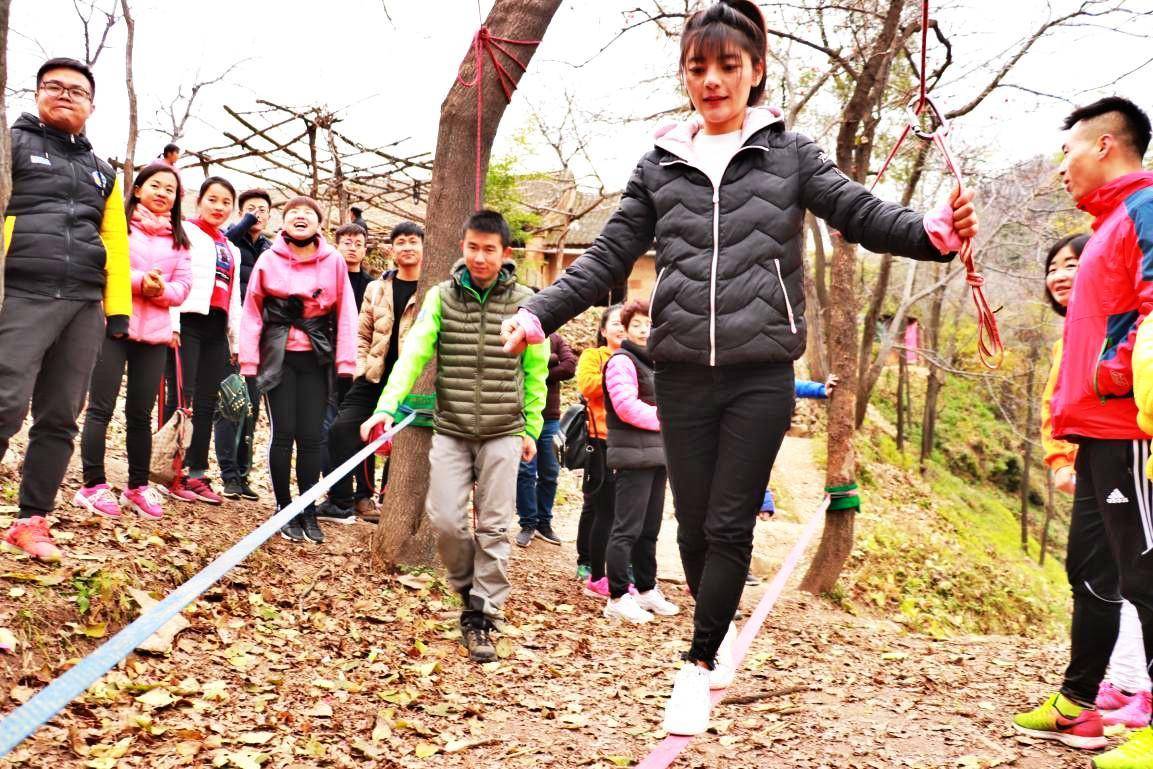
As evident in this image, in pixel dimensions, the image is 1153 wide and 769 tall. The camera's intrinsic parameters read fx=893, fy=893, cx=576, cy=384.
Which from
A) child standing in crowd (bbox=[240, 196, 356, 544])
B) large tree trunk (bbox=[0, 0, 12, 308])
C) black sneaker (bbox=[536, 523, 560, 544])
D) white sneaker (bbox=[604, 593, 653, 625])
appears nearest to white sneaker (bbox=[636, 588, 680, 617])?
white sneaker (bbox=[604, 593, 653, 625])

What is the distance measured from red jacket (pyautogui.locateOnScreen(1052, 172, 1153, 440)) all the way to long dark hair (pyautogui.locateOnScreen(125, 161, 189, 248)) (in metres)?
5.19

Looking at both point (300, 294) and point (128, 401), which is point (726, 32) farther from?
point (128, 401)

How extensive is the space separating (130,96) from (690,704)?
1569 centimetres

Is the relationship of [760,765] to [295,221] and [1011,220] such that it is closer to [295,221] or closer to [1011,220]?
[295,221]

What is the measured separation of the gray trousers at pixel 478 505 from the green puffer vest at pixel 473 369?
0.31 ft

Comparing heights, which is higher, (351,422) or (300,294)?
(300,294)

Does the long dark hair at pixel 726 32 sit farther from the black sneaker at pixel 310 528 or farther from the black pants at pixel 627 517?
the black sneaker at pixel 310 528

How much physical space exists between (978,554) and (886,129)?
877 centimetres

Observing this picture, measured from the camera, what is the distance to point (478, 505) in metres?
4.94

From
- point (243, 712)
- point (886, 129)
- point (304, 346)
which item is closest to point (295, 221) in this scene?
point (304, 346)

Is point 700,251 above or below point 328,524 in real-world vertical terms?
above

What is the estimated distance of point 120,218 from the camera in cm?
482

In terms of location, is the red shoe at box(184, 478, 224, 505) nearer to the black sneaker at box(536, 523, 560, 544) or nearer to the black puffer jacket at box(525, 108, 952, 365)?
the black sneaker at box(536, 523, 560, 544)

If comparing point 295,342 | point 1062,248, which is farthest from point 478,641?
point 1062,248
